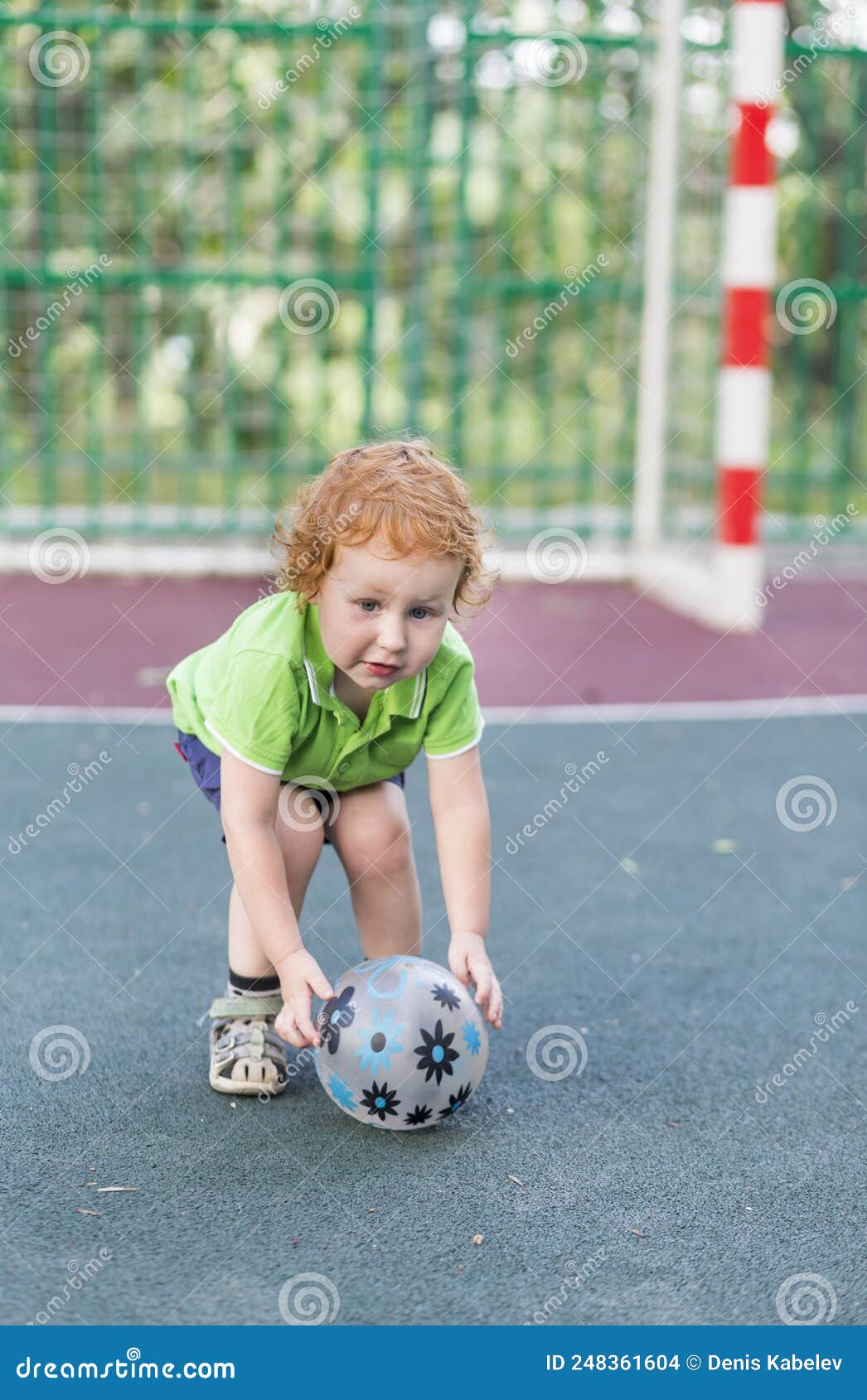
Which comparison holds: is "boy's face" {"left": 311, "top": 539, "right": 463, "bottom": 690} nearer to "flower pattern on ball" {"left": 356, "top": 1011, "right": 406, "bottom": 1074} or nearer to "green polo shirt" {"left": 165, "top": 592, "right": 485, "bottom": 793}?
"green polo shirt" {"left": 165, "top": 592, "right": 485, "bottom": 793}

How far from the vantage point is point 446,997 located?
2551 millimetres

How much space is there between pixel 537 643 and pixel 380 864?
12.4 ft

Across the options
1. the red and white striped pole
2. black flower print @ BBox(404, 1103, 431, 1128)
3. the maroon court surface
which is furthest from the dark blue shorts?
the red and white striped pole

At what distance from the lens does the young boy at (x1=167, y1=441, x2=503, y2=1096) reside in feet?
7.83

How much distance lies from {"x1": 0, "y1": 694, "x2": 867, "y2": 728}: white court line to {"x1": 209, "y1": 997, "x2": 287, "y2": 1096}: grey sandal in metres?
2.41

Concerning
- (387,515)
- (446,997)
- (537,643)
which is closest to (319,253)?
(537,643)

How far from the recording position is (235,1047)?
8.91 feet

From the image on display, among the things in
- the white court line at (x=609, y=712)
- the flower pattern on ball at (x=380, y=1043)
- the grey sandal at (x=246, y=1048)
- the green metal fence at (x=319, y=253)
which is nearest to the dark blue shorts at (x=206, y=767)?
the grey sandal at (x=246, y=1048)

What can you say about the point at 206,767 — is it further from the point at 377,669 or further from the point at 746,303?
the point at 746,303

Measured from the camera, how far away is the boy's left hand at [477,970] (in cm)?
250

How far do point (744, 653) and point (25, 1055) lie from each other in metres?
4.06

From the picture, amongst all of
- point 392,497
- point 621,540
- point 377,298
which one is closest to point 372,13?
point 377,298

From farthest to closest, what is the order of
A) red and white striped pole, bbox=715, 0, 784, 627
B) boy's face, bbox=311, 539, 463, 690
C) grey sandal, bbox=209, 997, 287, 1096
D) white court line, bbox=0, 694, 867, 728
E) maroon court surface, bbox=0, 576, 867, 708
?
red and white striped pole, bbox=715, 0, 784, 627
maroon court surface, bbox=0, 576, 867, 708
white court line, bbox=0, 694, 867, 728
grey sandal, bbox=209, 997, 287, 1096
boy's face, bbox=311, 539, 463, 690

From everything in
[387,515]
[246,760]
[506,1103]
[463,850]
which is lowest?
[506,1103]
